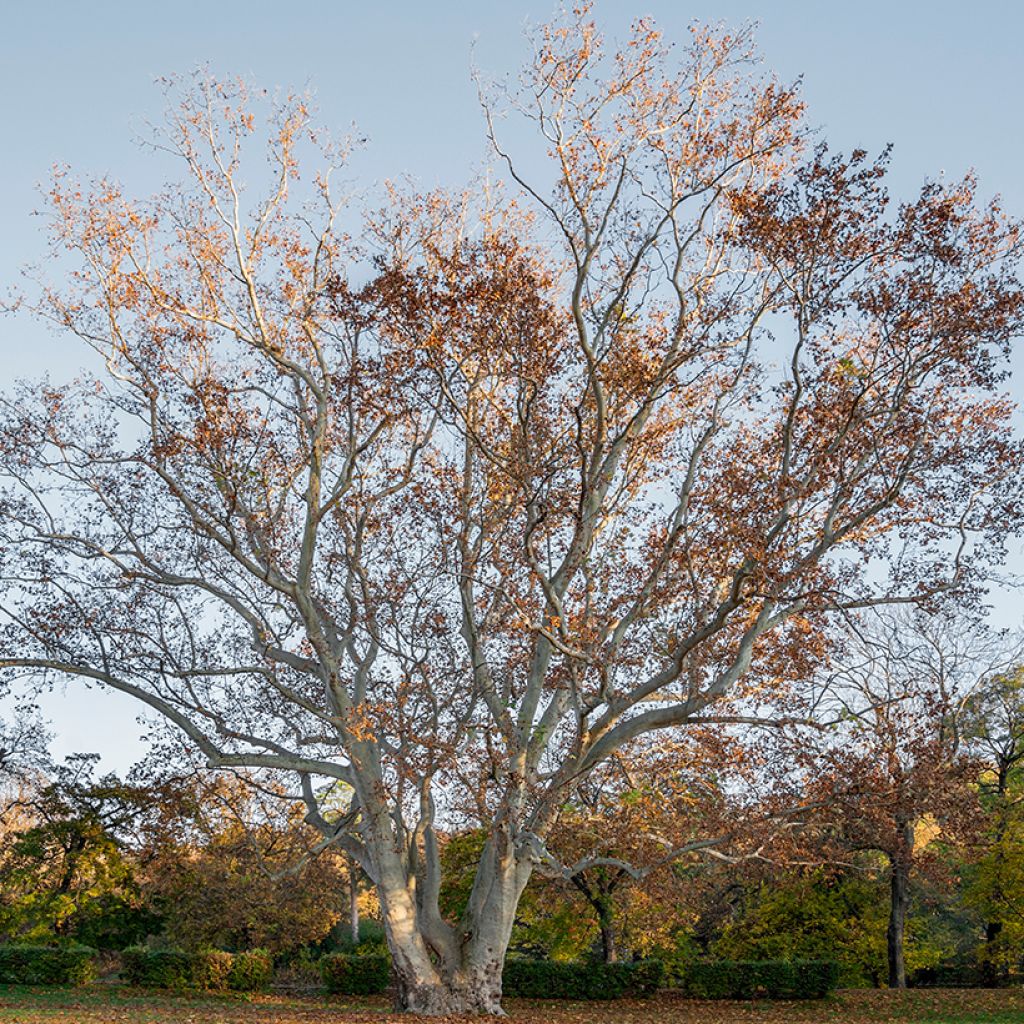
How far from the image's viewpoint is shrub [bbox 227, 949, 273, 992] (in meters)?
24.0

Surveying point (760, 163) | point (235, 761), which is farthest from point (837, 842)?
point (760, 163)

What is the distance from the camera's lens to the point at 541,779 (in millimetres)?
14852

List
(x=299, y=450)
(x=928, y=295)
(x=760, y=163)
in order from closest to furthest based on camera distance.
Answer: (x=928, y=295)
(x=760, y=163)
(x=299, y=450)

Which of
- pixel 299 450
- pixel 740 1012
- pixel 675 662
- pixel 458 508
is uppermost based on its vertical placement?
pixel 299 450

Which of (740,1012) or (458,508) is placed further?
(740,1012)

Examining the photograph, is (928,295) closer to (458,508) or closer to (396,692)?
(458,508)

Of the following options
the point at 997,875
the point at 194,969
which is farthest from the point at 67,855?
the point at 997,875

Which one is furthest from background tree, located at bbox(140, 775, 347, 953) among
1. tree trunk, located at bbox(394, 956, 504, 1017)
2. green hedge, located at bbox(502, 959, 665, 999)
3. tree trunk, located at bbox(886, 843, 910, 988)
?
tree trunk, located at bbox(886, 843, 910, 988)

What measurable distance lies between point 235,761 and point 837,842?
524 inches

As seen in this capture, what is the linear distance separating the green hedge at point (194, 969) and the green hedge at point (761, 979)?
1015 cm

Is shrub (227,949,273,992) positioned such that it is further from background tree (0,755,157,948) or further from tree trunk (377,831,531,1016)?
tree trunk (377,831,531,1016)

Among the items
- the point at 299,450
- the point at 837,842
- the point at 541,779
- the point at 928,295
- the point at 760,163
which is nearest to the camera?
the point at 928,295

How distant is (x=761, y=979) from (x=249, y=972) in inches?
462

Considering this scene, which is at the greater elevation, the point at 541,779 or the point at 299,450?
the point at 299,450
